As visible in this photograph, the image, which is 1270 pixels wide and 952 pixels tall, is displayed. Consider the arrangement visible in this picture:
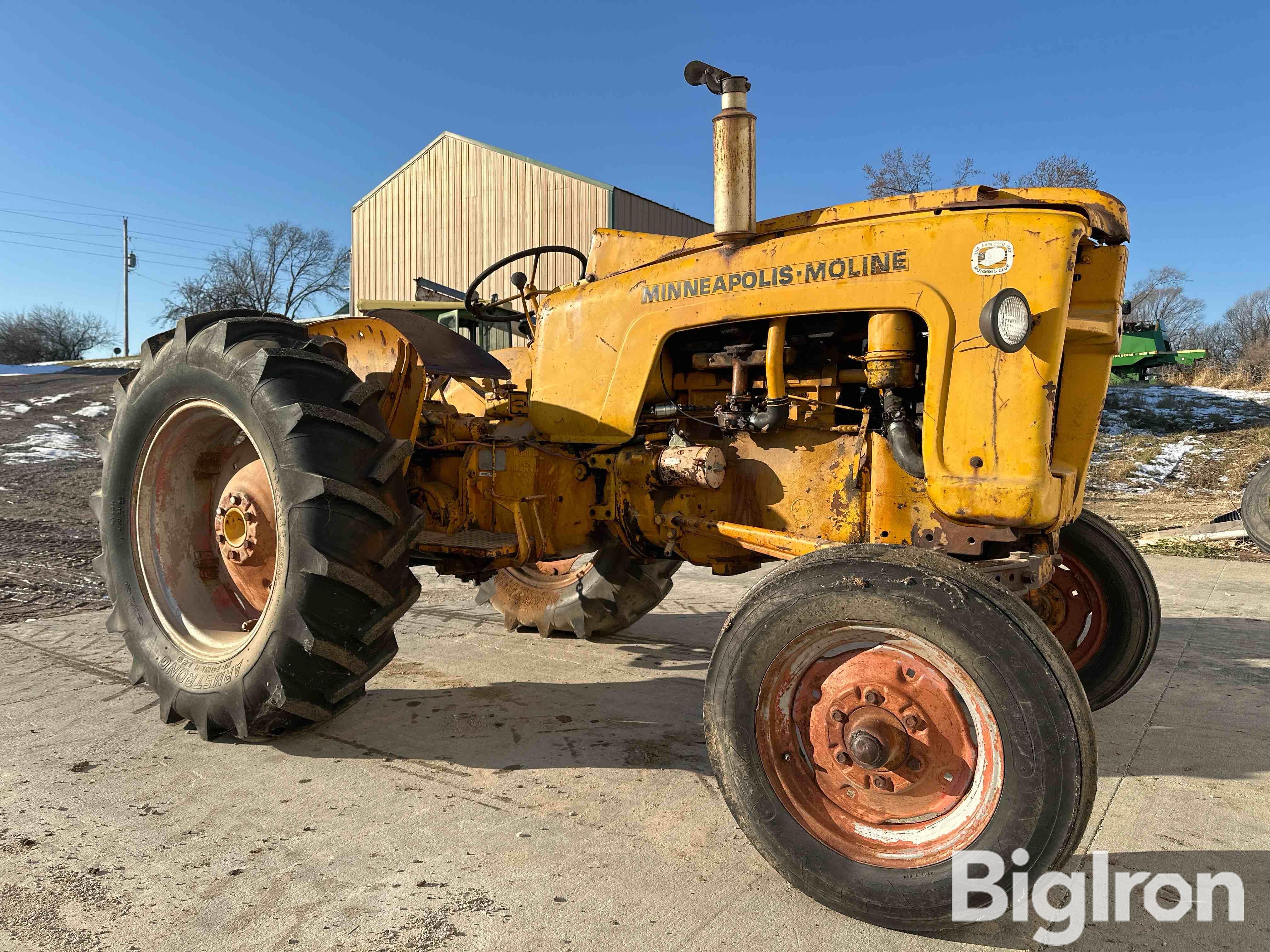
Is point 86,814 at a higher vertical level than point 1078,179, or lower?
lower

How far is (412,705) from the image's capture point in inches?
137

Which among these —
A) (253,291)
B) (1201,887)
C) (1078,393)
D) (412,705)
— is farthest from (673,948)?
(253,291)

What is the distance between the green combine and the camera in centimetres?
1875

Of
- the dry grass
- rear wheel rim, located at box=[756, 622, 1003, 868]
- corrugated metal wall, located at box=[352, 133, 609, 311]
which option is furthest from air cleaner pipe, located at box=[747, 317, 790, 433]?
the dry grass

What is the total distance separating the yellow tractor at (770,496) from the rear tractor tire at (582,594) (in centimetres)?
25

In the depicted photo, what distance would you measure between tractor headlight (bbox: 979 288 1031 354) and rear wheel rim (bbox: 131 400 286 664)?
2.44 metres

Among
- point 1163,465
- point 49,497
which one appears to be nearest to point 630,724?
point 49,497

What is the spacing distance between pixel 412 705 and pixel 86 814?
1215mm

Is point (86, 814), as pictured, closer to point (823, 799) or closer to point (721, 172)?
point (823, 799)

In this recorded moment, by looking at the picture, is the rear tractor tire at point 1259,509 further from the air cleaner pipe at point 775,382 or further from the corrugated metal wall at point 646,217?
the corrugated metal wall at point 646,217

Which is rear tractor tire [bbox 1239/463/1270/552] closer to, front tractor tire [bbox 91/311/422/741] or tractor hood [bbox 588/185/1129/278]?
tractor hood [bbox 588/185/1129/278]

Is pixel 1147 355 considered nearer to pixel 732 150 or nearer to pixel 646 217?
pixel 646 217

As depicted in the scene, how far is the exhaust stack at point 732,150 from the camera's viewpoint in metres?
2.70

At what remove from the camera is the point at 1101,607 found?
354 centimetres
